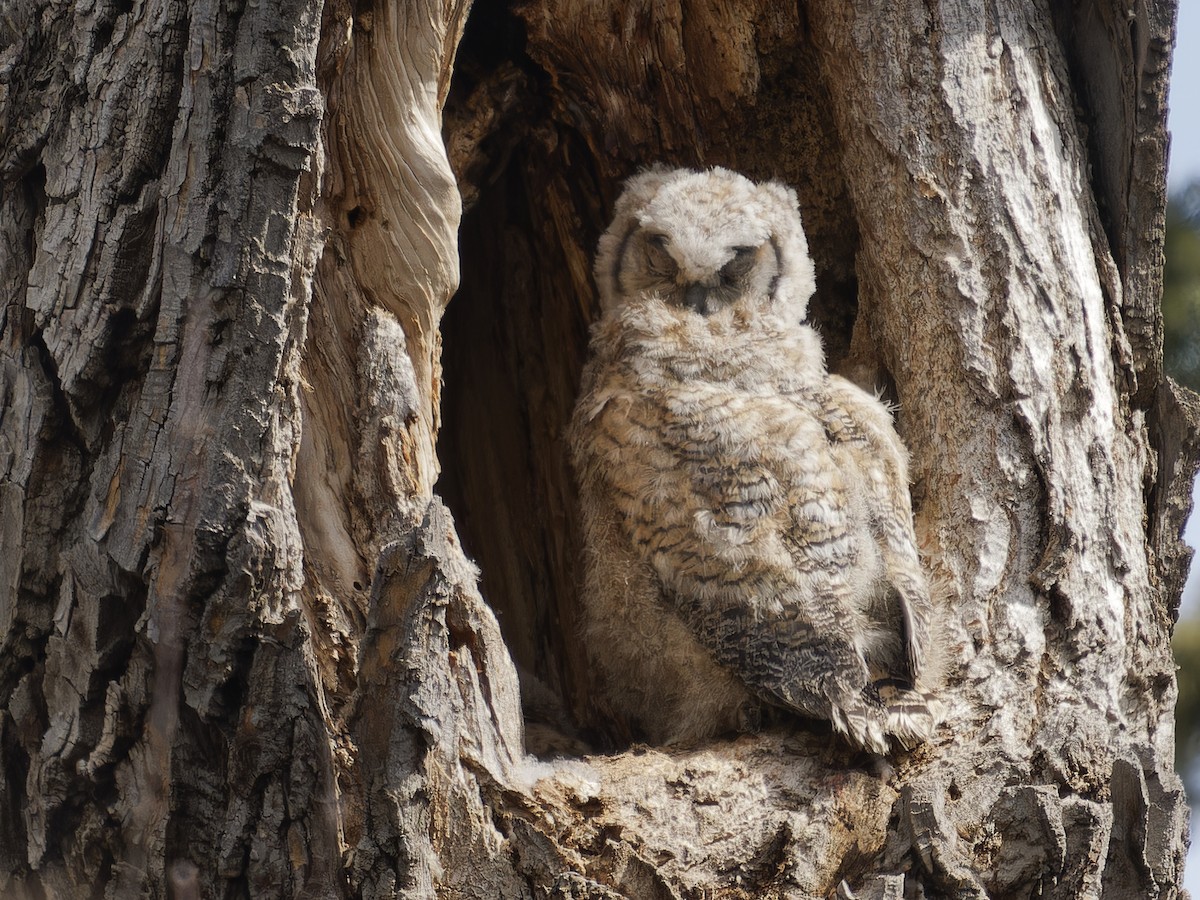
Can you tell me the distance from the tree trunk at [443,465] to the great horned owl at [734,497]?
0.13 meters

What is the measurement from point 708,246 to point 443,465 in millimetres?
1065

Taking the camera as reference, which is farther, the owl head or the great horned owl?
the owl head

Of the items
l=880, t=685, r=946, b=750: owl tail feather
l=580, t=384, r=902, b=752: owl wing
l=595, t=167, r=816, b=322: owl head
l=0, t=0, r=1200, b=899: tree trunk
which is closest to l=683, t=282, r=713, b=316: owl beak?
l=595, t=167, r=816, b=322: owl head

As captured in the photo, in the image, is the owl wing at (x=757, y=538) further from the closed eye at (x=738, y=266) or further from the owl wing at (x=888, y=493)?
the closed eye at (x=738, y=266)

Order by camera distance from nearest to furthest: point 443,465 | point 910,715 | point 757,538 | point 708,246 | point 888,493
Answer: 1. point 910,715
2. point 757,538
3. point 888,493
4. point 708,246
5. point 443,465

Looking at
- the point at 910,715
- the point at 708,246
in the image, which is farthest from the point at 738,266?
A: the point at 910,715

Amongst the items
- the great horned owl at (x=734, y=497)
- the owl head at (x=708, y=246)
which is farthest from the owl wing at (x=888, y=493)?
the owl head at (x=708, y=246)

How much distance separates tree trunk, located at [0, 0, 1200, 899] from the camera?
5.93 feet

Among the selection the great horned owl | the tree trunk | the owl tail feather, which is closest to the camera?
the tree trunk

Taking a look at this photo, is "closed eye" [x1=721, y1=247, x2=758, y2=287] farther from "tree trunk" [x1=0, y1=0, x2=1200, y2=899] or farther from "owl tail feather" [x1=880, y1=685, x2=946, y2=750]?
"owl tail feather" [x1=880, y1=685, x2=946, y2=750]

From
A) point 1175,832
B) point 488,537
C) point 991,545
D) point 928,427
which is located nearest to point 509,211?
point 488,537

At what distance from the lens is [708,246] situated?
294 cm

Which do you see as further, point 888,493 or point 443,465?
point 443,465

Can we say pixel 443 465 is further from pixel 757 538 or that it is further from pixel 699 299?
pixel 757 538
